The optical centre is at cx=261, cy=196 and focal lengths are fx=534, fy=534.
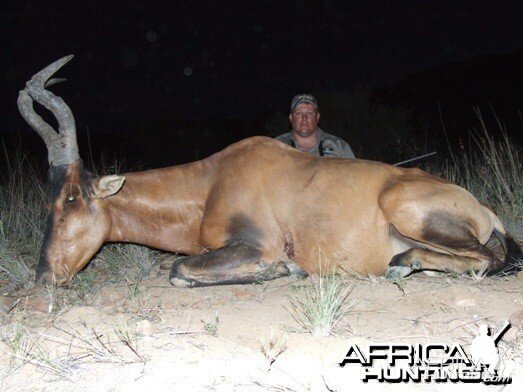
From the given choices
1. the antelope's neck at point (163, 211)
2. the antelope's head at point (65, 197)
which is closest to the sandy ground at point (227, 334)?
the antelope's head at point (65, 197)

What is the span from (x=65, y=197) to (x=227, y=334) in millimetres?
2094

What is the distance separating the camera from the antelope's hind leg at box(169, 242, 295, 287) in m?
4.30

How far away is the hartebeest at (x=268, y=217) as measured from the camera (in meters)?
4.21

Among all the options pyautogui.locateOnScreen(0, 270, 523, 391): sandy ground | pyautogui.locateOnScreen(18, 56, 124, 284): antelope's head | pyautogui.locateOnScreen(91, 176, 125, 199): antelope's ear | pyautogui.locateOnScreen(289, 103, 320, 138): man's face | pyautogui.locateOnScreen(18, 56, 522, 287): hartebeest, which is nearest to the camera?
pyautogui.locateOnScreen(0, 270, 523, 391): sandy ground

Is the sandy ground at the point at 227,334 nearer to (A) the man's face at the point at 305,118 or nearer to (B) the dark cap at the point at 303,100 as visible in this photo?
(A) the man's face at the point at 305,118

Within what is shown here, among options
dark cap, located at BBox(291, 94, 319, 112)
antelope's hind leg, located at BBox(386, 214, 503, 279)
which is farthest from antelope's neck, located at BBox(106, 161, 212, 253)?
dark cap, located at BBox(291, 94, 319, 112)

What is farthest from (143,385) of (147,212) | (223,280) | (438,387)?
(147,212)

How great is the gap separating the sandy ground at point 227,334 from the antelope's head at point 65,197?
1.22ft

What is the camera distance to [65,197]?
4453mm

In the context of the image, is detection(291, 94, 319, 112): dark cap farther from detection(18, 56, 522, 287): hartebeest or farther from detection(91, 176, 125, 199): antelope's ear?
detection(91, 176, 125, 199): antelope's ear

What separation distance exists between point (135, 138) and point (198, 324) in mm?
25531

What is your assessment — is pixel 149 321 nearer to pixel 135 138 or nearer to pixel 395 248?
pixel 395 248

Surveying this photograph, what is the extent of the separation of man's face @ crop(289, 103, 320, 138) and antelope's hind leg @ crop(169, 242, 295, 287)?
3193 millimetres

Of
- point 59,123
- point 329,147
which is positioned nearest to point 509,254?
point 329,147
